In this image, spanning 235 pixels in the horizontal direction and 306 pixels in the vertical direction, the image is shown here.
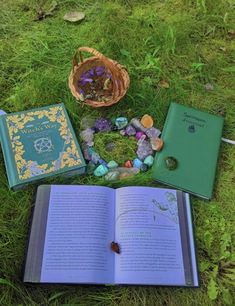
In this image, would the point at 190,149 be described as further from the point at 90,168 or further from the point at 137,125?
the point at 90,168

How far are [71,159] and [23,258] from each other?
474 mm

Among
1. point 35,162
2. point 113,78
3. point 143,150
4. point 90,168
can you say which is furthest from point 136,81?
point 35,162

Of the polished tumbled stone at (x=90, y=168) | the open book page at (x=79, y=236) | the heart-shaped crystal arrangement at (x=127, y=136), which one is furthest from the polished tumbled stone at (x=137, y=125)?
the open book page at (x=79, y=236)

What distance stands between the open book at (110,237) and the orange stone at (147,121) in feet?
1.31

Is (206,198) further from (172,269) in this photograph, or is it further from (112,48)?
(112,48)

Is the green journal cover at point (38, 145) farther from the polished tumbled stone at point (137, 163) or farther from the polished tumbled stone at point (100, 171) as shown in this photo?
the polished tumbled stone at point (137, 163)

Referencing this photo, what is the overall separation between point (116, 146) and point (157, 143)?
0.65 feet

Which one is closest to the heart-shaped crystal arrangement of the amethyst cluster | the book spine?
the amethyst cluster

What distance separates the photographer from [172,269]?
150 cm

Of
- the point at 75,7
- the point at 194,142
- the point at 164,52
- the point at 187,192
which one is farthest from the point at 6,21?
the point at 187,192

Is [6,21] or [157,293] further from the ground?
[6,21]

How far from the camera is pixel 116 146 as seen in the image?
189cm

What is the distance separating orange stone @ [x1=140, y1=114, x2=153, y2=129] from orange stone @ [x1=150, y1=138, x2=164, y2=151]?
0.10 metres

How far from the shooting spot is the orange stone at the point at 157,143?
6.05 feet
